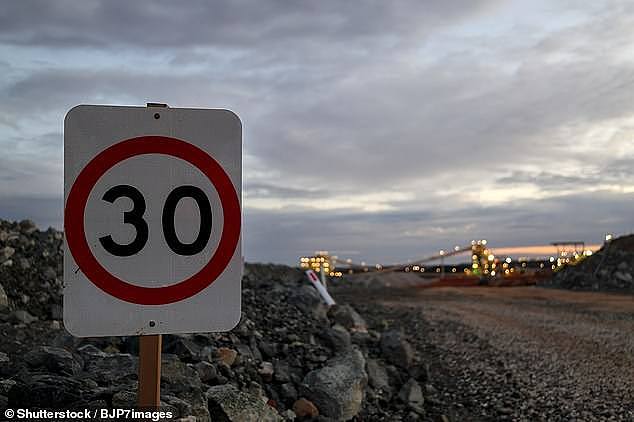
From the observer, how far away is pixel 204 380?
5.75 m

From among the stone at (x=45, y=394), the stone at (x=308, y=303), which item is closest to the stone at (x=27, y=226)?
the stone at (x=308, y=303)

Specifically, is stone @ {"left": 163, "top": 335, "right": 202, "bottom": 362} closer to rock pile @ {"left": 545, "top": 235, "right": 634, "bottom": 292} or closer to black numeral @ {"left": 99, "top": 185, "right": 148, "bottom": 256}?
black numeral @ {"left": 99, "top": 185, "right": 148, "bottom": 256}

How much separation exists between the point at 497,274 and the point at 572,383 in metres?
35.9

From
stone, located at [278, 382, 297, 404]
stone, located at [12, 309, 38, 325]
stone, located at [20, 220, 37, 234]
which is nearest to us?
stone, located at [278, 382, 297, 404]

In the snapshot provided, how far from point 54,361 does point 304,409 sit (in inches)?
115

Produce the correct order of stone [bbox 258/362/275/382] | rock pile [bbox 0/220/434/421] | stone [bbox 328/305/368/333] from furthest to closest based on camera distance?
stone [bbox 328/305/368/333]
stone [bbox 258/362/275/382]
rock pile [bbox 0/220/434/421]

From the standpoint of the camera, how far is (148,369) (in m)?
2.61

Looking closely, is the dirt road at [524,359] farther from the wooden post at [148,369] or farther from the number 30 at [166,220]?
the number 30 at [166,220]

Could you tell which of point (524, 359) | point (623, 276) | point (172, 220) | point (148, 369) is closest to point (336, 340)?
point (524, 359)

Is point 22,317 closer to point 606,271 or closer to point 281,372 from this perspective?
point 281,372

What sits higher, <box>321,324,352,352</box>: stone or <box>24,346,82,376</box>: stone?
<box>24,346,82,376</box>: stone

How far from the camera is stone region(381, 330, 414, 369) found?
10406 mm

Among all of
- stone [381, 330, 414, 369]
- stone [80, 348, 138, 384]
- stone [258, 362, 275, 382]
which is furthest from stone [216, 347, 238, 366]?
stone [381, 330, 414, 369]

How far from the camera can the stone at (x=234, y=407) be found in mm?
4785
